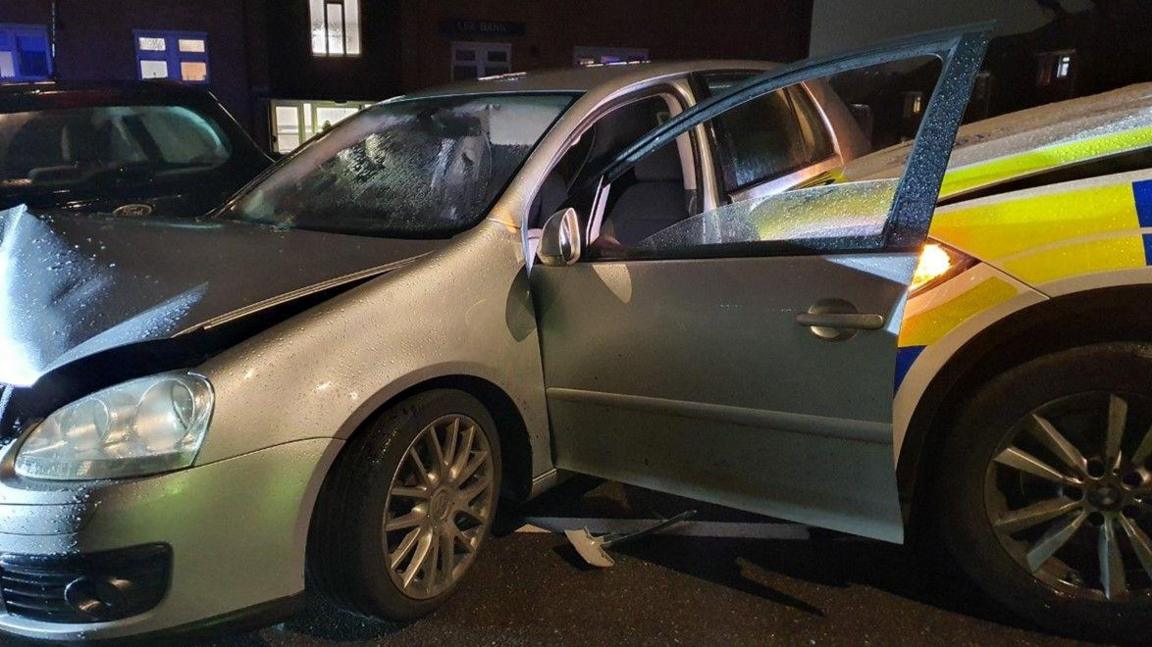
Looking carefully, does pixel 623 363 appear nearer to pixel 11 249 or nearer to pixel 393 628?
pixel 393 628

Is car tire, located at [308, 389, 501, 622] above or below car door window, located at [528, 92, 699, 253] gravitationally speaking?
below

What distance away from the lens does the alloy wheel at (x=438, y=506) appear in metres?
2.40

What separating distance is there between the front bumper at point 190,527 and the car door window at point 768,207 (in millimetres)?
1117

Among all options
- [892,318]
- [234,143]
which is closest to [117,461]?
[892,318]

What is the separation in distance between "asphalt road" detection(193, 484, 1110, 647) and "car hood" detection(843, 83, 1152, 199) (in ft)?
3.90

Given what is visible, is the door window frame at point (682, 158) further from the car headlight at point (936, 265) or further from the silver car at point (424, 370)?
the car headlight at point (936, 265)

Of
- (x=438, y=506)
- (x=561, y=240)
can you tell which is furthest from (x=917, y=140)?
(x=438, y=506)

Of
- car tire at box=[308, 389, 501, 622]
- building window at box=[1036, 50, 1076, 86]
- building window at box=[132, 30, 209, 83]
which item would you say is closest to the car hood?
car tire at box=[308, 389, 501, 622]

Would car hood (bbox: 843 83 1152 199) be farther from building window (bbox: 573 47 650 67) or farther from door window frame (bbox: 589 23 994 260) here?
building window (bbox: 573 47 650 67)

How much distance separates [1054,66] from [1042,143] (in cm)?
1851

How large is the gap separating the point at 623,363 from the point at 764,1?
18856mm

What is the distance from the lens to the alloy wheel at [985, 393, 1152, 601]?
2.19 meters

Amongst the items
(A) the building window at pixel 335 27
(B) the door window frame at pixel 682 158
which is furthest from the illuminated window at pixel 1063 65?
(B) the door window frame at pixel 682 158

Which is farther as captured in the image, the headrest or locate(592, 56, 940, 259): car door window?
the headrest
